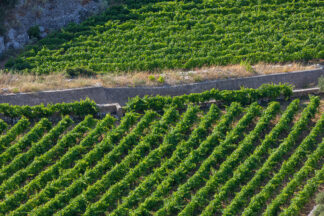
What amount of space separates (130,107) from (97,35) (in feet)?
26.2

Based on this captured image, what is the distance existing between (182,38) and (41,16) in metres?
10.0

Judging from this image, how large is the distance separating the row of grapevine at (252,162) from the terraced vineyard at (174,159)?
5 centimetres

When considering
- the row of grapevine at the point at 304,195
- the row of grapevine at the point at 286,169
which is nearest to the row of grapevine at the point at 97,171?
the row of grapevine at the point at 286,169

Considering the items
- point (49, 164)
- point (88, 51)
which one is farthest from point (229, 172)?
point (88, 51)

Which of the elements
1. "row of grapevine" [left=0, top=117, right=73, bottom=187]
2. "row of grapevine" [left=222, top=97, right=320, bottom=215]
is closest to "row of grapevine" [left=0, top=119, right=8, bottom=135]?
"row of grapevine" [left=0, top=117, right=73, bottom=187]

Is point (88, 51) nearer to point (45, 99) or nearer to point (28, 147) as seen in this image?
point (45, 99)

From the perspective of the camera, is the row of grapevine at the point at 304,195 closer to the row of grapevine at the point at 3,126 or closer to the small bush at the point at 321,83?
the small bush at the point at 321,83

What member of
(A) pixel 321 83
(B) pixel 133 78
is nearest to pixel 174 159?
(B) pixel 133 78

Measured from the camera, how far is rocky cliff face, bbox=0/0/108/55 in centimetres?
3369

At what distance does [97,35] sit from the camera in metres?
34.0

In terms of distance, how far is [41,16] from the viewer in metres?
35.2

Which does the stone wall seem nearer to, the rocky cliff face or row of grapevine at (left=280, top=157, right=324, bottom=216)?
the rocky cliff face

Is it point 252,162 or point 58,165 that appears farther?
point 58,165

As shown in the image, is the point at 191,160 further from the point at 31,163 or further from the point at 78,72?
the point at 78,72
